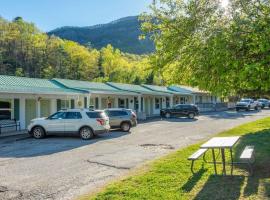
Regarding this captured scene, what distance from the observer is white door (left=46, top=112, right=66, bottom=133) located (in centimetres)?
2022

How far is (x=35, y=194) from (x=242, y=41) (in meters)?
5.80

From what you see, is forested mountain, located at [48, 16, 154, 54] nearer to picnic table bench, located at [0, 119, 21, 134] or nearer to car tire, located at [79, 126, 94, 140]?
picnic table bench, located at [0, 119, 21, 134]

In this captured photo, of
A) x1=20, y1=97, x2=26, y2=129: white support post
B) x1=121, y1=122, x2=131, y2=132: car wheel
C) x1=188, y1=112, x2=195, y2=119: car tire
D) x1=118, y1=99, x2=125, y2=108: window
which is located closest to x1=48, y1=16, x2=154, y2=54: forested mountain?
x1=118, y1=99, x2=125, y2=108: window

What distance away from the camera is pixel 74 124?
65.7 ft

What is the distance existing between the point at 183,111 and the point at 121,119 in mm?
16398

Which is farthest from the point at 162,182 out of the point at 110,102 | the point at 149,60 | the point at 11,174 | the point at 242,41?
the point at 110,102

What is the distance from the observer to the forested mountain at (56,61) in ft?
264

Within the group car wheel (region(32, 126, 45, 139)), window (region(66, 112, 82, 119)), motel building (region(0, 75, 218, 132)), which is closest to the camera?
window (region(66, 112, 82, 119))

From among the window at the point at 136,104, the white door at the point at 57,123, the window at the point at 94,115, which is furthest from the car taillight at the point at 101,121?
the window at the point at 136,104

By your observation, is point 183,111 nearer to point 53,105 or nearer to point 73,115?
point 53,105

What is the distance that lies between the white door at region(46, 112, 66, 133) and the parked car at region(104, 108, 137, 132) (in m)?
4.58

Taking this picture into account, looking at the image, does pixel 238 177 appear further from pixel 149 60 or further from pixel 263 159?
pixel 149 60

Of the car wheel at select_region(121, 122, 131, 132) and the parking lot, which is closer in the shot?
the parking lot

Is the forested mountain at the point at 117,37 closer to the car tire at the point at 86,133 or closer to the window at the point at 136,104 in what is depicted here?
the window at the point at 136,104
